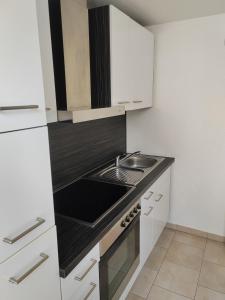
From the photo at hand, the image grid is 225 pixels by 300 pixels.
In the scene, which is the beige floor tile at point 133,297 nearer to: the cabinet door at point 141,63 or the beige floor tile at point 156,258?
the beige floor tile at point 156,258

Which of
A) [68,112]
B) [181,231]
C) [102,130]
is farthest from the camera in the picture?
[181,231]

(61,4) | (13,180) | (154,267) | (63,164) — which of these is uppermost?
(61,4)

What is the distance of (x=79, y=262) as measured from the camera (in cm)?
110

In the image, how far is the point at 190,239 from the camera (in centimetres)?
255

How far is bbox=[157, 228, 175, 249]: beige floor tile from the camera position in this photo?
8.10ft

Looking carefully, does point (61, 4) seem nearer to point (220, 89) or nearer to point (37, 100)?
point (37, 100)

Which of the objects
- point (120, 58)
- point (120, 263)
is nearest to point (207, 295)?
point (120, 263)

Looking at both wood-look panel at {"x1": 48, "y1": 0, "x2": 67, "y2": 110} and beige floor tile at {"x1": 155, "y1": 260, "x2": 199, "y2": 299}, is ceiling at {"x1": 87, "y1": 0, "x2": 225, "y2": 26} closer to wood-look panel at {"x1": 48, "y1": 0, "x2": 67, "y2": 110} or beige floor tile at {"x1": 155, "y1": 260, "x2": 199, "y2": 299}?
wood-look panel at {"x1": 48, "y1": 0, "x2": 67, "y2": 110}

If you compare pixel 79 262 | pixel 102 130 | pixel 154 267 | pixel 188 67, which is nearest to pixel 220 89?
pixel 188 67

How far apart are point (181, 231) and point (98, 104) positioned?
1.84 metres

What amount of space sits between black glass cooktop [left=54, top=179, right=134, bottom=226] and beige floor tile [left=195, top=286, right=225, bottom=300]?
3.47ft

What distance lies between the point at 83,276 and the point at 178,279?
4.09 feet

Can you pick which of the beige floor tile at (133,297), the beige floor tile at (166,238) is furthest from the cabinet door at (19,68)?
the beige floor tile at (166,238)

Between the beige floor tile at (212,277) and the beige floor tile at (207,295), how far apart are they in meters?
0.04
